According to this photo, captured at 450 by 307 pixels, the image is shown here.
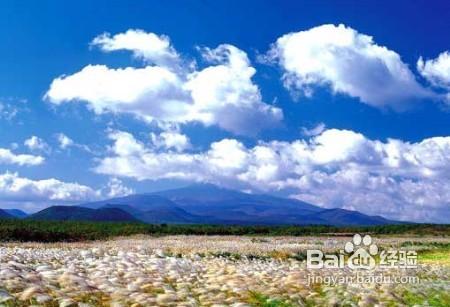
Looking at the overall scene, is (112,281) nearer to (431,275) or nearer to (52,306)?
(52,306)

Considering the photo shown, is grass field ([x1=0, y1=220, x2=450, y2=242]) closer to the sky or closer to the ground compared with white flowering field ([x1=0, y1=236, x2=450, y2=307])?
closer to the sky

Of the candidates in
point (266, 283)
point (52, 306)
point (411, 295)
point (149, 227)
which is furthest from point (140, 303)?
point (149, 227)

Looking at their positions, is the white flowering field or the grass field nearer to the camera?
the white flowering field

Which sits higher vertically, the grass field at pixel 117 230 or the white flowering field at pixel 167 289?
the grass field at pixel 117 230

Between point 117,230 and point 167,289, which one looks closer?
point 167,289

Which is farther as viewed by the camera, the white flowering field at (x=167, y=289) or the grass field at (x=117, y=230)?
the grass field at (x=117, y=230)

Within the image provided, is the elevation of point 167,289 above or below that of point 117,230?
below

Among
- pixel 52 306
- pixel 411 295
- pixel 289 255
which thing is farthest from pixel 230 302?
pixel 289 255

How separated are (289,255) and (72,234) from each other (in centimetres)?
4060

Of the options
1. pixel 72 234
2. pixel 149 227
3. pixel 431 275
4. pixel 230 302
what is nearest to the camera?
pixel 230 302

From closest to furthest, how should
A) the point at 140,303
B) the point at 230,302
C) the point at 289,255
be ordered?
the point at 140,303, the point at 230,302, the point at 289,255

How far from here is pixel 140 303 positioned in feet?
30.2

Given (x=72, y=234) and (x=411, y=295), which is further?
(x=72, y=234)

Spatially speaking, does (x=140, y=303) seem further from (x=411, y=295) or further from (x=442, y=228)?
(x=442, y=228)
